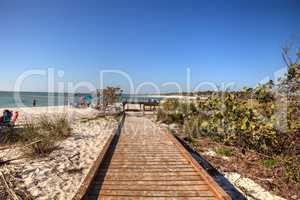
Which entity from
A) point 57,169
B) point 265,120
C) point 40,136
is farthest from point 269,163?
point 40,136

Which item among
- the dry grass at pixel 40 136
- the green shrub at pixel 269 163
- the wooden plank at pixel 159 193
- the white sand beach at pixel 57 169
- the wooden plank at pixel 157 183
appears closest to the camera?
the wooden plank at pixel 159 193

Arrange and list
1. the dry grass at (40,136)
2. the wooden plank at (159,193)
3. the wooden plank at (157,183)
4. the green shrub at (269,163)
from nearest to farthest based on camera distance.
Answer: the wooden plank at (159,193), the wooden plank at (157,183), the green shrub at (269,163), the dry grass at (40,136)

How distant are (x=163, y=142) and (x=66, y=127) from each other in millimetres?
4014

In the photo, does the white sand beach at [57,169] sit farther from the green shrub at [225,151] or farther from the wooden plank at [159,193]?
the green shrub at [225,151]

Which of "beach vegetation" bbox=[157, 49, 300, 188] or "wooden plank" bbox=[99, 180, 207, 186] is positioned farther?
"beach vegetation" bbox=[157, 49, 300, 188]

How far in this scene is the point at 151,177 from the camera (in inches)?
153

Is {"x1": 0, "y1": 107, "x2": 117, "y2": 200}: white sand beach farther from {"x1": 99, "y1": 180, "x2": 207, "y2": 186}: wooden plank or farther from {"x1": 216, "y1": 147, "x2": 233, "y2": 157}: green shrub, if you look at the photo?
{"x1": 216, "y1": 147, "x2": 233, "y2": 157}: green shrub

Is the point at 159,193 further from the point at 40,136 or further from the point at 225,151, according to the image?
the point at 40,136

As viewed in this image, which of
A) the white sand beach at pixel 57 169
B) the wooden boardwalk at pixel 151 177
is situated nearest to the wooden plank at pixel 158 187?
the wooden boardwalk at pixel 151 177

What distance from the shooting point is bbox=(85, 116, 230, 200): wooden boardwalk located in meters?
3.24

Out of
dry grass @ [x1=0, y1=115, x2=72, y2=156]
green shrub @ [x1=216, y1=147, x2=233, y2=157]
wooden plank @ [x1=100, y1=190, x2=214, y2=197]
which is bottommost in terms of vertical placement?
green shrub @ [x1=216, y1=147, x2=233, y2=157]

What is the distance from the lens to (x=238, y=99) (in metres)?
6.32

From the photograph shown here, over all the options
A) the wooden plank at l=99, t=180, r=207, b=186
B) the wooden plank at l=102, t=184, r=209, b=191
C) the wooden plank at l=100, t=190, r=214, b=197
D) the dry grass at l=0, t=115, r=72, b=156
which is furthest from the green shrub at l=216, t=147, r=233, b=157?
the dry grass at l=0, t=115, r=72, b=156

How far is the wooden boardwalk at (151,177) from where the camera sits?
324 cm
